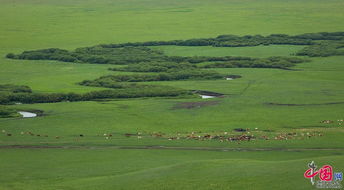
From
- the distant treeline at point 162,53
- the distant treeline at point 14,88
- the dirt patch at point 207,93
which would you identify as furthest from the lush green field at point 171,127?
the distant treeline at point 162,53

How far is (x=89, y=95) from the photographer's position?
5009cm

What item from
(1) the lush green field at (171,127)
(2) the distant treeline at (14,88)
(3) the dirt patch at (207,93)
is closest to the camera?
(1) the lush green field at (171,127)

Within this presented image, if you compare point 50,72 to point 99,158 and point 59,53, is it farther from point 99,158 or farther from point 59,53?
point 99,158

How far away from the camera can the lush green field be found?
86.9 feet

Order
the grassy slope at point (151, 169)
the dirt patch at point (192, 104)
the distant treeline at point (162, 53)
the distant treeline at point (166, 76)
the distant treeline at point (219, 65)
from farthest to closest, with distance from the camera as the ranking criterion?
the distant treeline at point (162, 53)
the distant treeline at point (219, 65)
the distant treeline at point (166, 76)
the dirt patch at point (192, 104)
the grassy slope at point (151, 169)

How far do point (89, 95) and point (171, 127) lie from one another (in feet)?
38.2

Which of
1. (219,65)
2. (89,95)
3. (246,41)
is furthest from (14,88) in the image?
(246,41)

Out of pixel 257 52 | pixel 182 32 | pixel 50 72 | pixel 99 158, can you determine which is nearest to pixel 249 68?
pixel 257 52

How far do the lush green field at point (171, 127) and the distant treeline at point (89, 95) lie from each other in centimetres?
153

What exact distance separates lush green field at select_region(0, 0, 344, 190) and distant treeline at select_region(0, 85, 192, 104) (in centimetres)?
153

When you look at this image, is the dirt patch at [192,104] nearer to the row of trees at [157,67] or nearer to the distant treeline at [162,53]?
the row of trees at [157,67]

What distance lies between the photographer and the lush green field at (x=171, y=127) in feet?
86.9

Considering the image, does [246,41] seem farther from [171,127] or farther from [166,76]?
[171,127]

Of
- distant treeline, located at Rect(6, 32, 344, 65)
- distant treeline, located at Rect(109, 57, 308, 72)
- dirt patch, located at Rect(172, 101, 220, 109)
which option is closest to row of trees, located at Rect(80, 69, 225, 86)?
distant treeline, located at Rect(109, 57, 308, 72)
